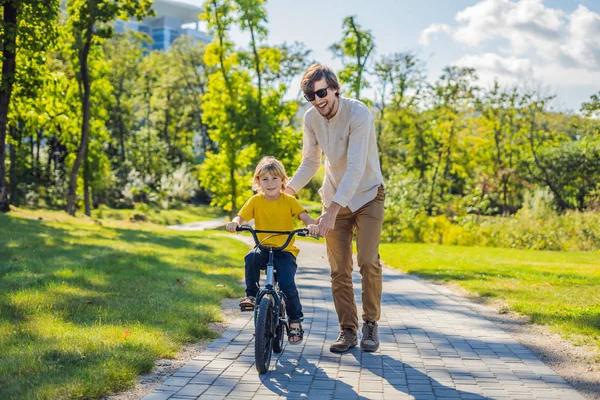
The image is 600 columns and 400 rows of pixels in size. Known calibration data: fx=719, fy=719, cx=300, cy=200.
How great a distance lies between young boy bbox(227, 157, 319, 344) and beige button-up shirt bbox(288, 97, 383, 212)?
0.23 meters

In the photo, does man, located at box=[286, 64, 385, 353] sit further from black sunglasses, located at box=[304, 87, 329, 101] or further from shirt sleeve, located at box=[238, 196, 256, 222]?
shirt sleeve, located at box=[238, 196, 256, 222]

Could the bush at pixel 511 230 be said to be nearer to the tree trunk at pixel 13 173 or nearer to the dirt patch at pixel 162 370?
the dirt patch at pixel 162 370

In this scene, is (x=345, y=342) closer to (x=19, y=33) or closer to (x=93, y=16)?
(x=19, y=33)

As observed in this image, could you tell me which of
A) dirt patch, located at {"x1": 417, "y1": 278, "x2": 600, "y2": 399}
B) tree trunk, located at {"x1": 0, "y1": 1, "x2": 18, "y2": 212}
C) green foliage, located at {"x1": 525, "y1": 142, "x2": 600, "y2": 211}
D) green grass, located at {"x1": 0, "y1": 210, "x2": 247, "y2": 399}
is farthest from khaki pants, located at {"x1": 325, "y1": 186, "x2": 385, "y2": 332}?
green foliage, located at {"x1": 525, "y1": 142, "x2": 600, "y2": 211}

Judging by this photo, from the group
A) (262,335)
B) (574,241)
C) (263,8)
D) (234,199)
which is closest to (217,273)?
(262,335)

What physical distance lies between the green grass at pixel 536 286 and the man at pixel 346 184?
2265 millimetres

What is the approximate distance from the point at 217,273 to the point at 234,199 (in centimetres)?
2392

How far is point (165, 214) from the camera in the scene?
→ 4788cm

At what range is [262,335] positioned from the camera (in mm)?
5230

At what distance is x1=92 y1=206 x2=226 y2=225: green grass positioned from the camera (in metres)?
44.0

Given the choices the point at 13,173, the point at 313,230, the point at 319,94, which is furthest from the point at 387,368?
the point at 13,173

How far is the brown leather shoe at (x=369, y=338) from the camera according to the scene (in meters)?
6.13

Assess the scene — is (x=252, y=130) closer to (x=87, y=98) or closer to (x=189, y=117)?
(x=87, y=98)

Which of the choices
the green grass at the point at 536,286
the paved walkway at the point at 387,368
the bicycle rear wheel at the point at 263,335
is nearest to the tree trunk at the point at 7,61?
the green grass at the point at 536,286
